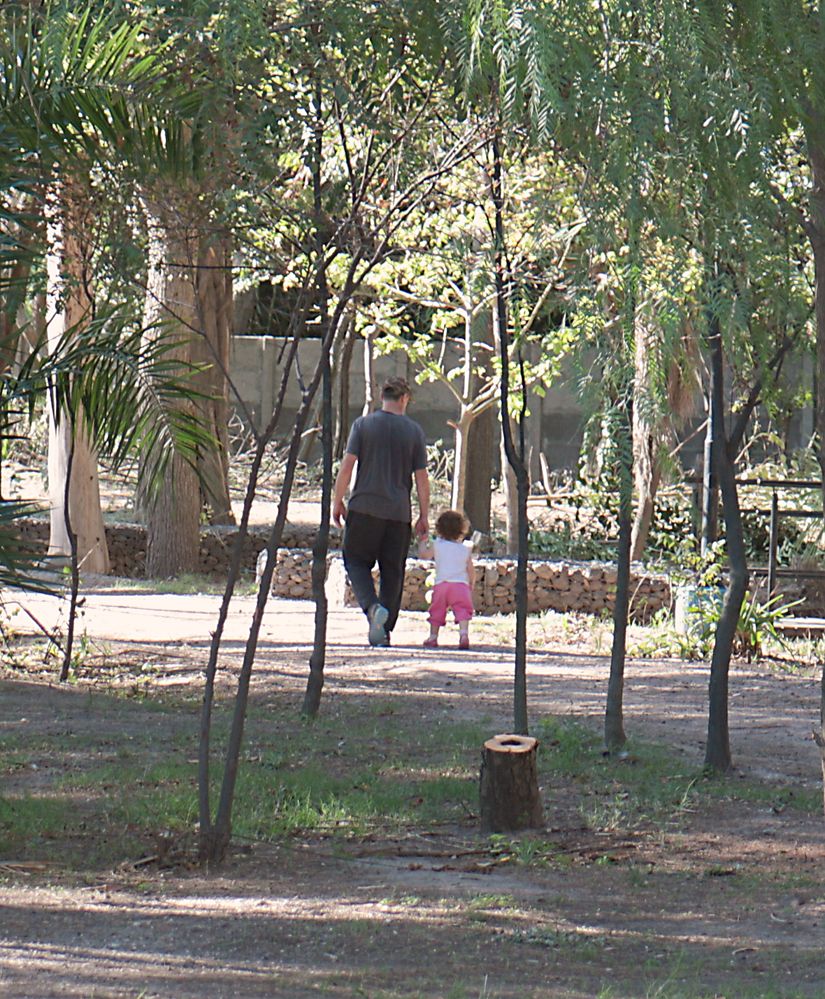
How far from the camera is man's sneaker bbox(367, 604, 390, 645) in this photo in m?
9.91

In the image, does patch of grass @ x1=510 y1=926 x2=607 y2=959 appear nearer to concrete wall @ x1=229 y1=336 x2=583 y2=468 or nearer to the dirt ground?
the dirt ground

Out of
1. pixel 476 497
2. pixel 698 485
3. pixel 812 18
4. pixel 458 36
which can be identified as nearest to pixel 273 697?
pixel 458 36

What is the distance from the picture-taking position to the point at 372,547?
9727mm

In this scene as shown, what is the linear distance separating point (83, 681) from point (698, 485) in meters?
7.38

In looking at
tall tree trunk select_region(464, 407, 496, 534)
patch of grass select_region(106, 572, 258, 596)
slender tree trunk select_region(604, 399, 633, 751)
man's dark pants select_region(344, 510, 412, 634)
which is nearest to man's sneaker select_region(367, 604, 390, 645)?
man's dark pants select_region(344, 510, 412, 634)

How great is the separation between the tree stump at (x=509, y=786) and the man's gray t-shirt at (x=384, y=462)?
152 inches

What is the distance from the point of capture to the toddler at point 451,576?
34.7 feet

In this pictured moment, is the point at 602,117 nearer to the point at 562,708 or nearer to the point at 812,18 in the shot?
the point at 812,18

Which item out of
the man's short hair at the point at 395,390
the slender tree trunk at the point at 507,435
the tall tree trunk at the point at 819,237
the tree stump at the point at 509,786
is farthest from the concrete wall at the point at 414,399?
the tall tree trunk at the point at 819,237

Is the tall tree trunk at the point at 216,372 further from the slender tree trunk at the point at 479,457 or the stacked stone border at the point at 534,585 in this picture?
the slender tree trunk at the point at 479,457

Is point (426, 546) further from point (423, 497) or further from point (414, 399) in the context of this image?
point (414, 399)

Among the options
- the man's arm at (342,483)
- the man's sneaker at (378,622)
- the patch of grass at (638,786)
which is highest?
the man's arm at (342,483)

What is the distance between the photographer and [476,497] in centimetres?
1841

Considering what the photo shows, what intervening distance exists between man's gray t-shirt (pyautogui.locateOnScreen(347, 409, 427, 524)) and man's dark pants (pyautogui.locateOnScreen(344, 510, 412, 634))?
72mm
